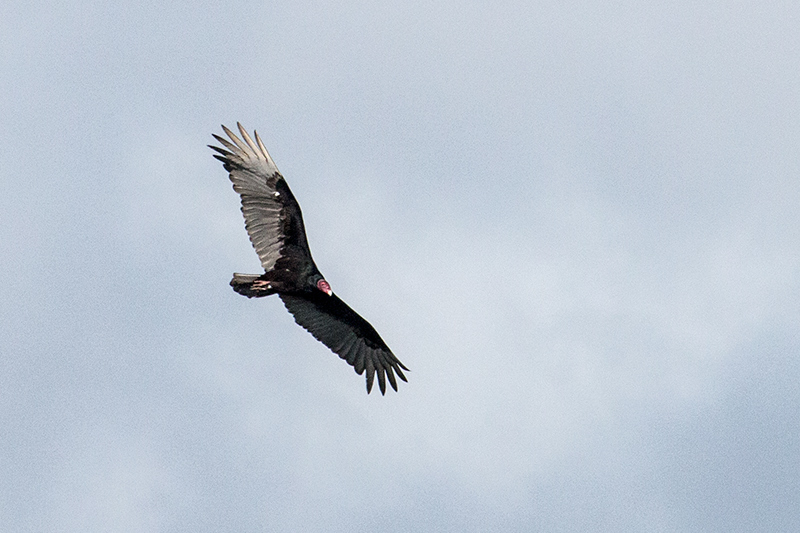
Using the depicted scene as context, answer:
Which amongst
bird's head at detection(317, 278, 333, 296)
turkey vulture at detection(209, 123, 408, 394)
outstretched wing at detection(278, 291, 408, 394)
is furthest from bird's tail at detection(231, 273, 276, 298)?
outstretched wing at detection(278, 291, 408, 394)

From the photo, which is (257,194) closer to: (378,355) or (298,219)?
(298,219)

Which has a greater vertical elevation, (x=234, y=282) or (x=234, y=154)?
(x=234, y=154)

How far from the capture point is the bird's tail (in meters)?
26.8

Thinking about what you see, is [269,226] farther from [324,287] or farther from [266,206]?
[324,287]

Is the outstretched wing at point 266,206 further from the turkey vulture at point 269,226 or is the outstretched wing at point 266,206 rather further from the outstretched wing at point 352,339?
the outstretched wing at point 352,339

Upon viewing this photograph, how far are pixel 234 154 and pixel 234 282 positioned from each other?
9.06 ft

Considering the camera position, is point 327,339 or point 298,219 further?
point 327,339

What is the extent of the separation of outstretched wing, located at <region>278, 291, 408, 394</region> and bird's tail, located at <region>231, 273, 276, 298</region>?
1.46 metres

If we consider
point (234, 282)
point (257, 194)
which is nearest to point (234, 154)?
Answer: point (257, 194)

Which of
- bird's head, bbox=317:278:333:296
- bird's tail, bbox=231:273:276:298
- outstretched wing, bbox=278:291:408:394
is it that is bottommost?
bird's tail, bbox=231:273:276:298

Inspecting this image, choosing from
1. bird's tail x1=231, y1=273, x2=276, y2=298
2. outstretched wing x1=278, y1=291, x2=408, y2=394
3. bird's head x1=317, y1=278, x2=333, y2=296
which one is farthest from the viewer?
outstretched wing x1=278, y1=291, x2=408, y2=394

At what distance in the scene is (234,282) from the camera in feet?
88.0

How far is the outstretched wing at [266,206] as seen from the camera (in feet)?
88.3

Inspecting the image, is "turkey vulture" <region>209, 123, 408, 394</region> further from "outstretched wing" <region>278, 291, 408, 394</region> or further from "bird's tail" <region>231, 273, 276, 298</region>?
"outstretched wing" <region>278, 291, 408, 394</region>
